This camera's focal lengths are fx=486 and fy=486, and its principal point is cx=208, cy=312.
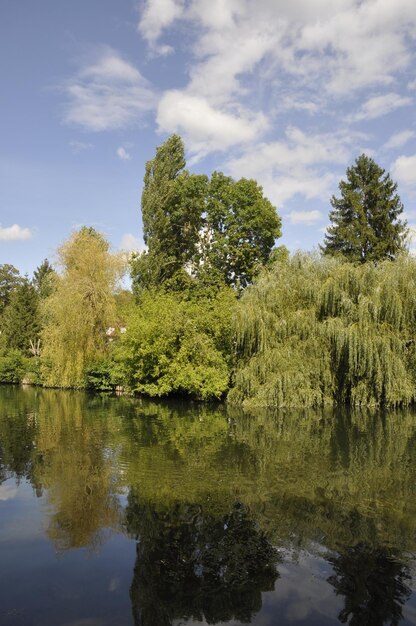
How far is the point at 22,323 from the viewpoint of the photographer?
166 feet

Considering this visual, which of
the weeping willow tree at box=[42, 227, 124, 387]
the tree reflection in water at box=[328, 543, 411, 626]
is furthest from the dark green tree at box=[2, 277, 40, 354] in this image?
the tree reflection in water at box=[328, 543, 411, 626]

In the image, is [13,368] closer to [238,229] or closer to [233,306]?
[238,229]

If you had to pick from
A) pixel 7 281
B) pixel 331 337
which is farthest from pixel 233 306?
pixel 7 281

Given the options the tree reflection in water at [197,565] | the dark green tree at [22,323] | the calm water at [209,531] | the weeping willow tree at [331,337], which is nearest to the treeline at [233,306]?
the weeping willow tree at [331,337]

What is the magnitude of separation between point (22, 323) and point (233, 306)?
104ft

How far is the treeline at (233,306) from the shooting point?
885 inches

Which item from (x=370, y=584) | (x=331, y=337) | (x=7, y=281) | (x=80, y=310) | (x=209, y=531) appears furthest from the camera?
(x=7, y=281)

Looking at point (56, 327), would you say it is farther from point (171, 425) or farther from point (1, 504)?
point (1, 504)

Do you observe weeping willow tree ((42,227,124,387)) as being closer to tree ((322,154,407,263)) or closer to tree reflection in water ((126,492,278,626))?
tree ((322,154,407,263))

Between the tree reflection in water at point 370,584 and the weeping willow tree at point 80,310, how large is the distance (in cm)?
2854

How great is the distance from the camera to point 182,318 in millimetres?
28344

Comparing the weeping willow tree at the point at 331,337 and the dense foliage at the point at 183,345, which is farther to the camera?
the dense foliage at the point at 183,345

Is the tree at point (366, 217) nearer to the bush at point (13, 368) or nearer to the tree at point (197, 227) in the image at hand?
the tree at point (197, 227)

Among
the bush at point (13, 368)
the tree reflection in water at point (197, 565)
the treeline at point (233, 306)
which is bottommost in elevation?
the tree reflection in water at point (197, 565)
